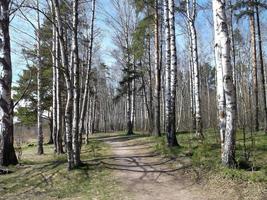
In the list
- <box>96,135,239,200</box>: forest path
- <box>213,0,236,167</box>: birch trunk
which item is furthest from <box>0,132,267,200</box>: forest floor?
<box>213,0,236,167</box>: birch trunk

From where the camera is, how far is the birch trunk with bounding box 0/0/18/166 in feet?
44.7

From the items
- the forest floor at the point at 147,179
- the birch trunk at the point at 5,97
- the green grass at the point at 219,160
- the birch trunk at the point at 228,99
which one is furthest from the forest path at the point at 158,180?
the birch trunk at the point at 5,97

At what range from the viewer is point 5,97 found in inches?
542

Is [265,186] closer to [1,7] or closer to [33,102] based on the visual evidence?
[1,7]

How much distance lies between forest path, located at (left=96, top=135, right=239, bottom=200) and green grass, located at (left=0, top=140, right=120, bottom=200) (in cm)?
43

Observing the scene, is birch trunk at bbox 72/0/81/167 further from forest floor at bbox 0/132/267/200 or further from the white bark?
the white bark

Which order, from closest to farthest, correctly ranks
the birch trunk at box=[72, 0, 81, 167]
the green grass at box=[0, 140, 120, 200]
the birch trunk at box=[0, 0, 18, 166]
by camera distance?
1. the green grass at box=[0, 140, 120, 200]
2. the birch trunk at box=[72, 0, 81, 167]
3. the birch trunk at box=[0, 0, 18, 166]

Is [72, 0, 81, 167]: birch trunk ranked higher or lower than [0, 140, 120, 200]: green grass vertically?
higher

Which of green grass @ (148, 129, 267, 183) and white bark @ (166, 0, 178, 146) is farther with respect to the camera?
white bark @ (166, 0, 178, 146)

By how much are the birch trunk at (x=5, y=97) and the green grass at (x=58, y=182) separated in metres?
0.73

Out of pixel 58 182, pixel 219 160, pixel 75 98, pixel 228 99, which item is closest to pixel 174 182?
pixel 219 160

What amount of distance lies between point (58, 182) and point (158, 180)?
9.69 feet

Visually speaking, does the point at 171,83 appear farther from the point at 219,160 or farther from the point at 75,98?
the point at 219,160

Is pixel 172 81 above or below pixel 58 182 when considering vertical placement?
above
